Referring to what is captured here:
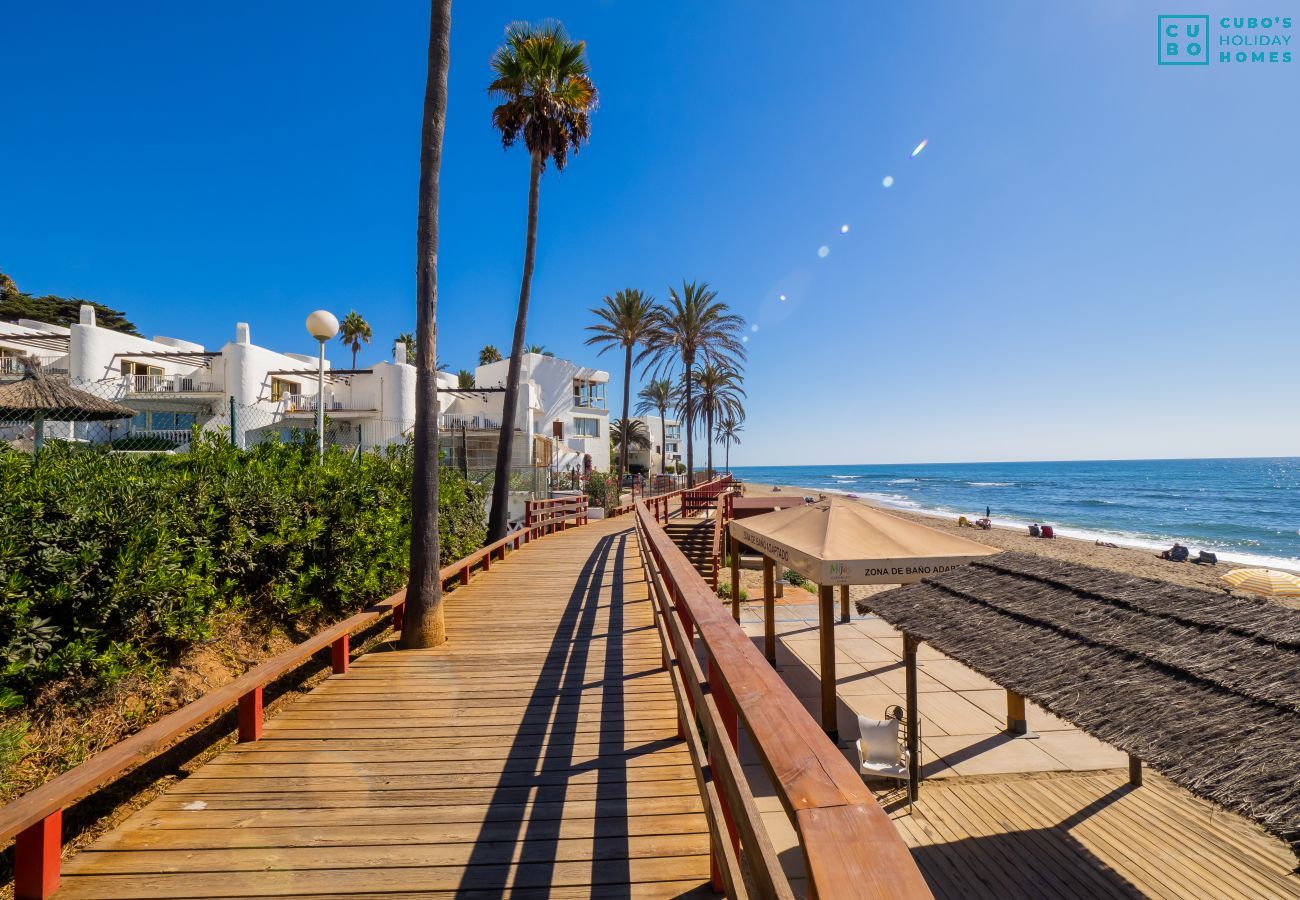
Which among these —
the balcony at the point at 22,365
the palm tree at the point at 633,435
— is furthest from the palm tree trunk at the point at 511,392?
the palm tree at the point at 633,435

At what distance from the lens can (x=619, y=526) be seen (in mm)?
18438

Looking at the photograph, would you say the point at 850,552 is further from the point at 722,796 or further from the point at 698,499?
the point at 698,499

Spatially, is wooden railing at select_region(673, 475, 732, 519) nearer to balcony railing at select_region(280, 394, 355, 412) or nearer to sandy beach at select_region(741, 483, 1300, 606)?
sandy beach at select_region(741, 483, 1300, 606)

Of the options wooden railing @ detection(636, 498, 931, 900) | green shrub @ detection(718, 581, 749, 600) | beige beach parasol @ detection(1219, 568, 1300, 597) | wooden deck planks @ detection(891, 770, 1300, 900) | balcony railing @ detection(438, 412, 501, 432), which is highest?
balcony railing @ detection(438, 412, 501, 432)

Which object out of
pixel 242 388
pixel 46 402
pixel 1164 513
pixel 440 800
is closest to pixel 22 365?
pixel 242 388

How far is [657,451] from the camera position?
70625 millimetres

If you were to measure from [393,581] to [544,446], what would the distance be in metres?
24.6

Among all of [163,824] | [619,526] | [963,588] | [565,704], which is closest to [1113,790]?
[963,588]

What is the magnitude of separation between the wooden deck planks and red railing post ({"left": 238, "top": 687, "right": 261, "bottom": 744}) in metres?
5.45

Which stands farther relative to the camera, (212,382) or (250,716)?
(212,382)

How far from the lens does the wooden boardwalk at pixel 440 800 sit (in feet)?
8.48

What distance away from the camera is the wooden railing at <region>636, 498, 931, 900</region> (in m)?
0.97

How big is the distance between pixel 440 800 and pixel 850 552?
204 inches

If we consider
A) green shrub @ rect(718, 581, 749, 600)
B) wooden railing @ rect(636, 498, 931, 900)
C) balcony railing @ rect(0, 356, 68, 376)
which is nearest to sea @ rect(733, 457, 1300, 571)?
green shrub @ rect(718, 581, 749, 600)
